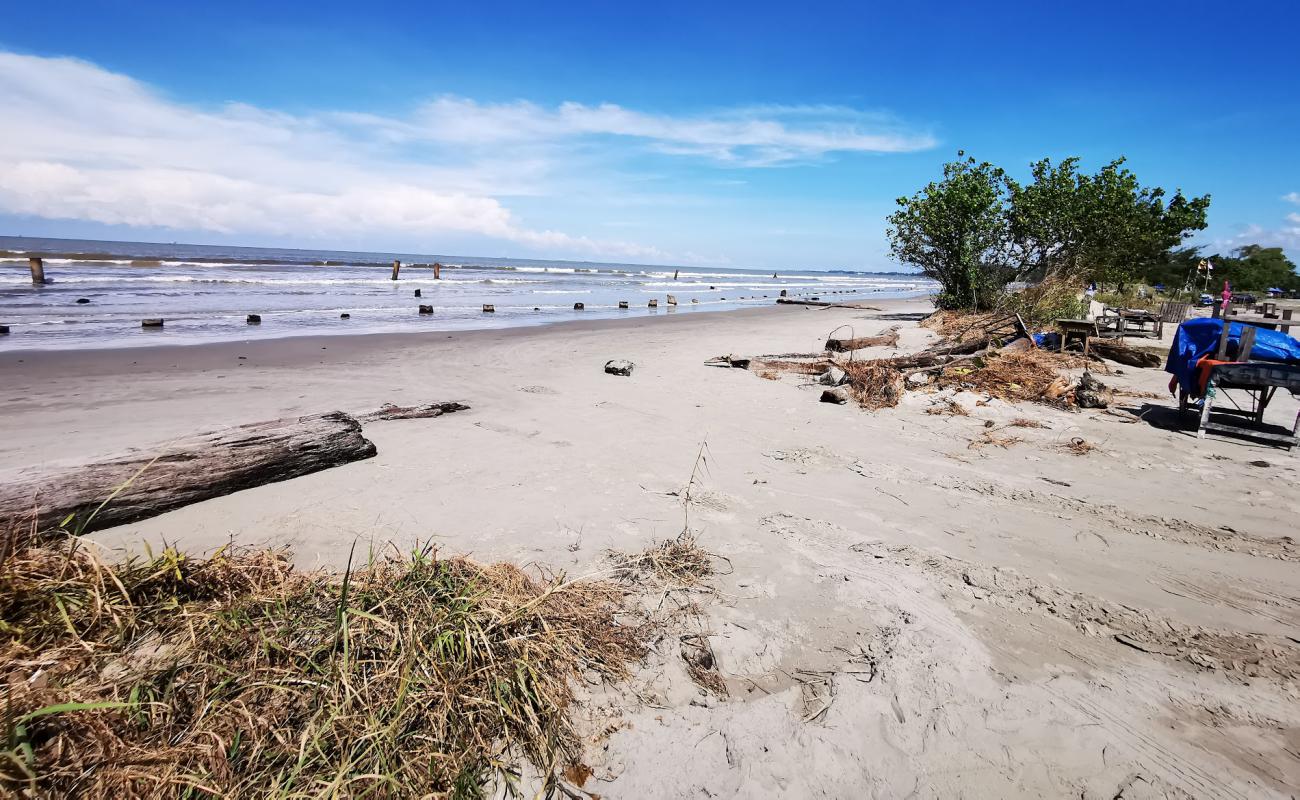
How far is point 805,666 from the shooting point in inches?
106

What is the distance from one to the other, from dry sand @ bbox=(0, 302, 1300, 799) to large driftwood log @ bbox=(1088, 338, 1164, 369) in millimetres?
4346

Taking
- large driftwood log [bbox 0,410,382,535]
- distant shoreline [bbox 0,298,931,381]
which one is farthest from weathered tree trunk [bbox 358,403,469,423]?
distant shoreline [bbox 0,298,931,381]

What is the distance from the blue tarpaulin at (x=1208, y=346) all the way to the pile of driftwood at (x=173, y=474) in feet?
28.6

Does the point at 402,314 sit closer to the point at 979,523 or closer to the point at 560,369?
the point at 560,369

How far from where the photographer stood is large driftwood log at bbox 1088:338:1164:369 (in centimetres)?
1028

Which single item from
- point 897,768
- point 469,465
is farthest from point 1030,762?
point 469,465

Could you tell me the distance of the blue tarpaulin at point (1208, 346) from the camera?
5.98 meters

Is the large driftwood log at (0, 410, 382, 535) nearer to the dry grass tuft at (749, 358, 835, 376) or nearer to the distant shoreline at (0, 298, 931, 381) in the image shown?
the distant shoreline at (0, 298, 931, 381)

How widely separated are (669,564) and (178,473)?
3338 mm

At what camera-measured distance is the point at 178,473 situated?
3.84m

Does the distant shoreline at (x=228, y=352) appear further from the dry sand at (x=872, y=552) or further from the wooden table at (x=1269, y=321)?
the wooden table at (x=1269, y=321)

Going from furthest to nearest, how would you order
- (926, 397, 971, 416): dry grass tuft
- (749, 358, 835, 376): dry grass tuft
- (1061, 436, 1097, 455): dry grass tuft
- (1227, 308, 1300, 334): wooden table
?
(749, 358, 835, 376): dry grass tuft → (926, 397, 971, 416): dry grass tuft → (1227, 308, 1300, 334): wooden table → (1061, 436, 1097, 455): dry grass tuft

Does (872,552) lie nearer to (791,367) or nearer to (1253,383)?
(1253,383)

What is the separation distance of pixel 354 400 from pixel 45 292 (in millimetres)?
23075
